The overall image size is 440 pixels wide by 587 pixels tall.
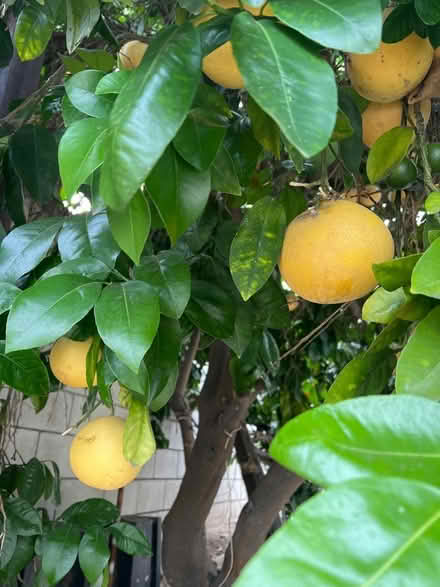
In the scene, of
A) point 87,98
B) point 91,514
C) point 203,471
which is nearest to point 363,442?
point 87,98

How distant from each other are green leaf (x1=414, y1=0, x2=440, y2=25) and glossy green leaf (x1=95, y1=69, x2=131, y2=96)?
284 mm

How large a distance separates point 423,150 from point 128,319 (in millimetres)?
378

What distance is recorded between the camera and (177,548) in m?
1.87

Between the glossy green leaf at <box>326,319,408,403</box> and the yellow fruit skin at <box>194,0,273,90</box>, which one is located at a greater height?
the yellow fruit skin at <box>194,0,273,90</box>

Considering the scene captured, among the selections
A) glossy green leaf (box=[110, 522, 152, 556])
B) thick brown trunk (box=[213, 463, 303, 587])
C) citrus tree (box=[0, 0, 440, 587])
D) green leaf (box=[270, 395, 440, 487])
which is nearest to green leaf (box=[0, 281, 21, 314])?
citrus tree (box=[0, 0, 440, 587])

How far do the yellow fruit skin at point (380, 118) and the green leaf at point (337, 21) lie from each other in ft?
1.33

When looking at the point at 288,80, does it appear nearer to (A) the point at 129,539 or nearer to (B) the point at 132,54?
(B) the point at 132,54

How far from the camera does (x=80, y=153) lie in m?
0.49

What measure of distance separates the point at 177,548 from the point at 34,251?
1.45 m

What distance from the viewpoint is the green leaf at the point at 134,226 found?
0.51 metres

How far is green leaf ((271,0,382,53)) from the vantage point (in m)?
0.35

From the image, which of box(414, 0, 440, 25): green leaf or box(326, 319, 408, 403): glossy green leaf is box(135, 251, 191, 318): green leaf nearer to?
box(326, 319, 408, 403): glossy green leaf

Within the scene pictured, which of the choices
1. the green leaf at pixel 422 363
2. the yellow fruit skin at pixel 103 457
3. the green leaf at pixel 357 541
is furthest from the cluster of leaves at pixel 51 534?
the green leaf at pixel 357 541

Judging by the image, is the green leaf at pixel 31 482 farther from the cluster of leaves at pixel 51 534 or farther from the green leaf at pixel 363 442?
the green leaf at pixel 363 442
